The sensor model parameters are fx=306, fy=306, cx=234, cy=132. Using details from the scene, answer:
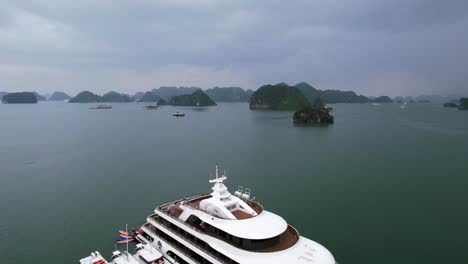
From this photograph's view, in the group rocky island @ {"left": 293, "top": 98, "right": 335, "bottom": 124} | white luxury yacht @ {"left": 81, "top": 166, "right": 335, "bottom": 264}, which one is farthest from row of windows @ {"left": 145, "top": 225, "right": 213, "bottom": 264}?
rocky island @ {"left": 293, "top": 98, "right": 335, "bottom": 124}

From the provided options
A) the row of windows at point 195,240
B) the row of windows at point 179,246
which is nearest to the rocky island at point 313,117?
the row of windows at point 195,240

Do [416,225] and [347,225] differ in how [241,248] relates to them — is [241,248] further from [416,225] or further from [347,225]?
[416,225]

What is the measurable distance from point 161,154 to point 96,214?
3016cm

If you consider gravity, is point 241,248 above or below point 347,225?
above

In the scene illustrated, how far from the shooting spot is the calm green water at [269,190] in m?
24.3

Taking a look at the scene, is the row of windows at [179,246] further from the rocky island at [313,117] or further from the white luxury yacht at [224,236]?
the rocky island at [313,117]

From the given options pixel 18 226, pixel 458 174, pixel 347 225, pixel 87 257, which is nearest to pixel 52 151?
pixel 18 226

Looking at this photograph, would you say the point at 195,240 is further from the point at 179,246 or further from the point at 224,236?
the point at 224,236

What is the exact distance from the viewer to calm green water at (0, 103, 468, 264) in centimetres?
2427

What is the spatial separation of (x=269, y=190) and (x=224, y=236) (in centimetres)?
1956

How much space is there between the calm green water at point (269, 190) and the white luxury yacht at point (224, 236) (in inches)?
227

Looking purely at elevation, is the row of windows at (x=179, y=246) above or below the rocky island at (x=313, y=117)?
below

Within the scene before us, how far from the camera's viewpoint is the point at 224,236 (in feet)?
58.9

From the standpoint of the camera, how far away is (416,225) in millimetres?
27297
